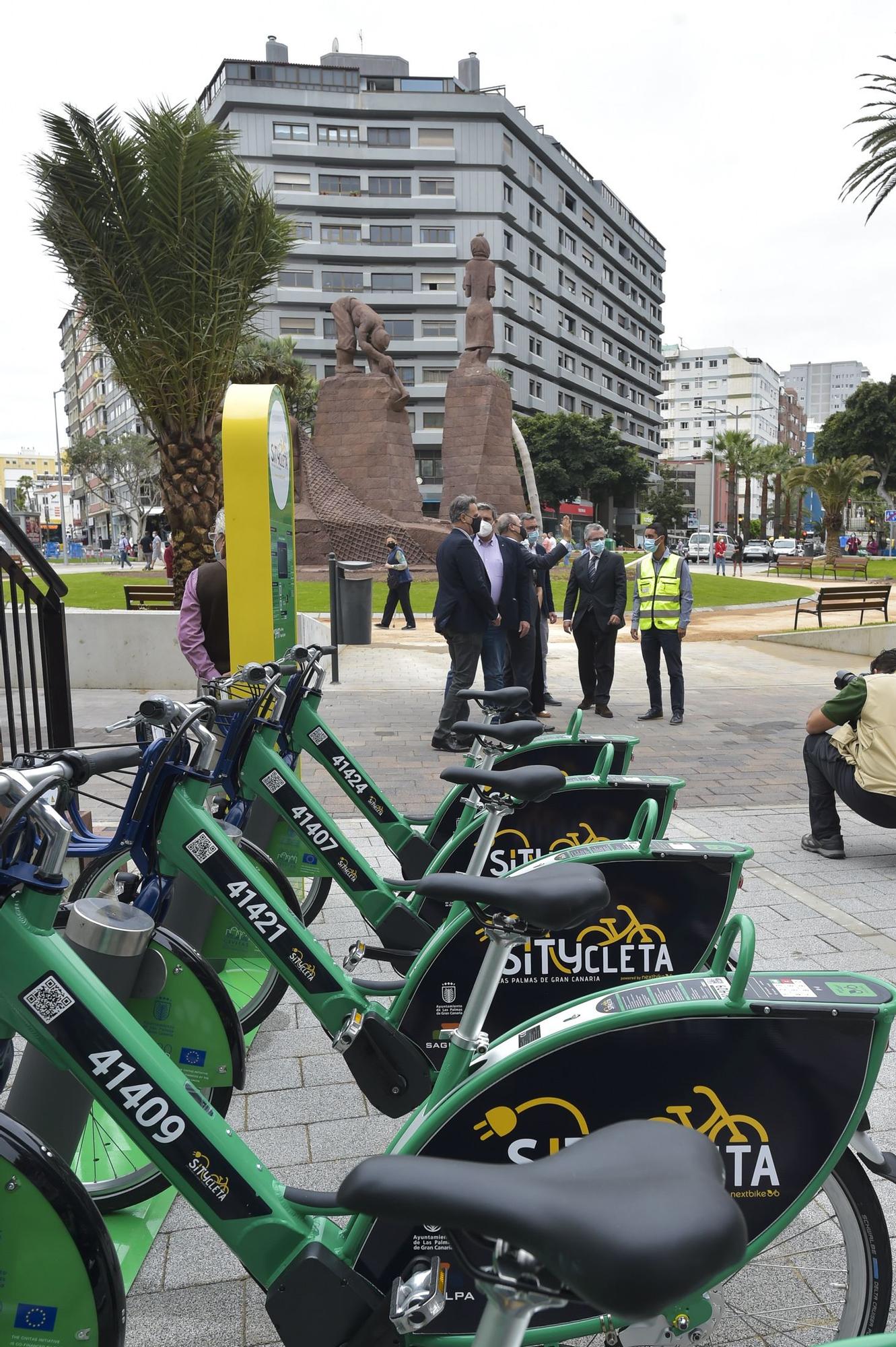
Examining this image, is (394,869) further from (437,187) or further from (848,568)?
(437,187)

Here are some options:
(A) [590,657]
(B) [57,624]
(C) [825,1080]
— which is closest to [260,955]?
(C) [825,1080]

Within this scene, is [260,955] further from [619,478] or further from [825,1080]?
[619,478]

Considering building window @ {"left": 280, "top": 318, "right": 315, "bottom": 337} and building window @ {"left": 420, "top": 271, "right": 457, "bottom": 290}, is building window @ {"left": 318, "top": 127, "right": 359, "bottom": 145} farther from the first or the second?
building window @ {"left": 280, "top": 318, "right": 315, "bottom": 337}

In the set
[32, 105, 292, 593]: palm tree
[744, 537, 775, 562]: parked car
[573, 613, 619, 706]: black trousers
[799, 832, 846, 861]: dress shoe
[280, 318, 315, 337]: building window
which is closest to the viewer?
[799, 832, 846, 861]: dress shoe

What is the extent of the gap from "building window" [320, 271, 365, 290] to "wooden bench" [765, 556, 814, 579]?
3772 centimetres

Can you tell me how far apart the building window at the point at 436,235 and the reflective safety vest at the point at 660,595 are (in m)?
70.6

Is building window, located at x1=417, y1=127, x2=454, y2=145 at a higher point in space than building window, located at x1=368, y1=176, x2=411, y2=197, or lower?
higher

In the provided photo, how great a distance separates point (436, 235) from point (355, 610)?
6488 centimetres

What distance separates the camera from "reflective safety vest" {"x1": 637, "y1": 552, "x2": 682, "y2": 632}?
9930 millimetres

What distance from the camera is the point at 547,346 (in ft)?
262

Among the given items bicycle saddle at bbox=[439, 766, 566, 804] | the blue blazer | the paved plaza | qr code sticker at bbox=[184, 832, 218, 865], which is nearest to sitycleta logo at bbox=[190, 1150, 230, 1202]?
the paved plaza

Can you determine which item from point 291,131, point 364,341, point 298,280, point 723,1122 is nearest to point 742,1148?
point 723,1122

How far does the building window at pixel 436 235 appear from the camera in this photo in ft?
243

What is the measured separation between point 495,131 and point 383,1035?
80720 mm
